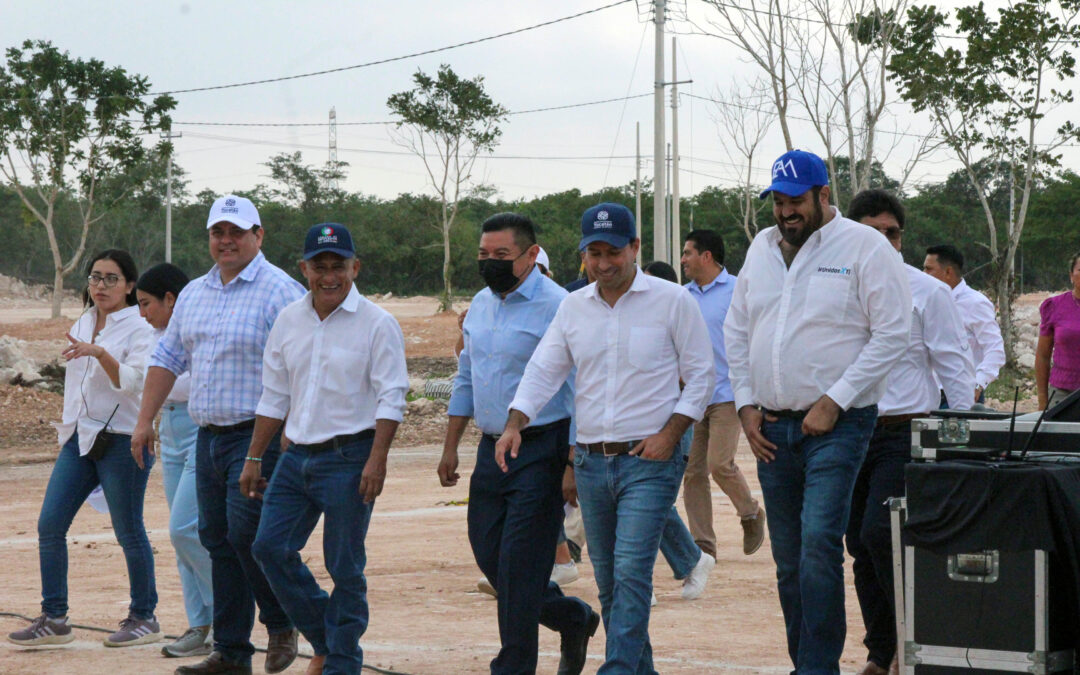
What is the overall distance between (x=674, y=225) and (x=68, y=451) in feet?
116

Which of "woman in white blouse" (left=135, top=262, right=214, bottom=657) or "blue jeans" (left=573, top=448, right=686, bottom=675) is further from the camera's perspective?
"woman in white blouse" (left=135, top=262, right=214, bottom=657)

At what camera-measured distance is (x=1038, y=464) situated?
464 cm

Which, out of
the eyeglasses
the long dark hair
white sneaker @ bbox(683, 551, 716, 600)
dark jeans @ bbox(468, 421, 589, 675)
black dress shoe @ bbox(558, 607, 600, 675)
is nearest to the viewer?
dark jeans @ bbox(468, 421, 589, 675)

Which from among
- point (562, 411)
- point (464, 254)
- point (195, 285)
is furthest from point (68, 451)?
point (464, 254)

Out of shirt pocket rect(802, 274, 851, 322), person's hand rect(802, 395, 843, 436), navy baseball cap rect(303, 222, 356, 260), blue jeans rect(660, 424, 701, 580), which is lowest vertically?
blue jeans rect(660, 424, 701, 580)

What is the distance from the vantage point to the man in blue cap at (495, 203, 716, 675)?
5.68 meters

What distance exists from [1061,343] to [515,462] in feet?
19.6

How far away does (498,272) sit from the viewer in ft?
20.2

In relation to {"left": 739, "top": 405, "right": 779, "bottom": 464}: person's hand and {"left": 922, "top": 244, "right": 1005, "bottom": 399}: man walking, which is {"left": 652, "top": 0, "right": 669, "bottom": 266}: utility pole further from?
{"left": 739, "top": 405, "right": 779, "bottom": 464}: person's hand

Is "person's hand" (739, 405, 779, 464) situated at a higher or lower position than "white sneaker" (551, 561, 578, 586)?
higher

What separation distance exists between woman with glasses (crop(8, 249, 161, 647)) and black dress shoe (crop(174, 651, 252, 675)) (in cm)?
92

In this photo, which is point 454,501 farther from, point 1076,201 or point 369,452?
point 1076,201

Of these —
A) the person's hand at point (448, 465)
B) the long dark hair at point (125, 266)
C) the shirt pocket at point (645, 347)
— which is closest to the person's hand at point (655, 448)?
the shirt pocket at point (645, 347)

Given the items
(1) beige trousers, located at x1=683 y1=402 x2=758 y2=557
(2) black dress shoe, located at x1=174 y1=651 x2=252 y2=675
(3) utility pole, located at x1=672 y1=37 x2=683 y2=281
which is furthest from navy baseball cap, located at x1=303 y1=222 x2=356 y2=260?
(3) utility pole, located at x1=672 y1=37 x2=683 y2=281
